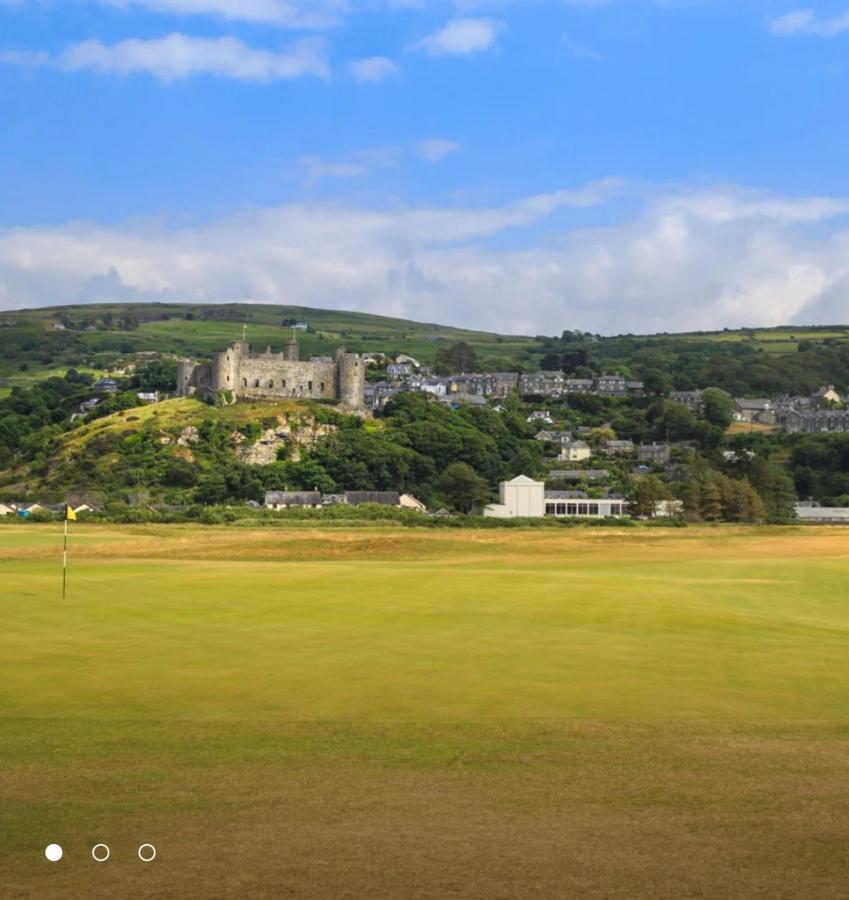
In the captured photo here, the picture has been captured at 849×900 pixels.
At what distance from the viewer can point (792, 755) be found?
14977mm

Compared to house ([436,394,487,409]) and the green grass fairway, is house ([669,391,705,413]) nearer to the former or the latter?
house ([436,394,487,409])

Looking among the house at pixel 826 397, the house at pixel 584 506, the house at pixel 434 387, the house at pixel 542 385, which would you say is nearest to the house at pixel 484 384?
the house at pixel 434 387

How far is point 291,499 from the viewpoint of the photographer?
105 meters

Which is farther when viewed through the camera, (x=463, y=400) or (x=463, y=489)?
(x=463, y=400)

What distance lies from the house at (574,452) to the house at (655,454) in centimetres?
548

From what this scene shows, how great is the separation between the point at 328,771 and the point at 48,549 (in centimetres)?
3811

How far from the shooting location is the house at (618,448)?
144 metres

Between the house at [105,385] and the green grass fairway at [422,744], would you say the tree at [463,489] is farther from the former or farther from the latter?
the green grass fairway at [422,744]

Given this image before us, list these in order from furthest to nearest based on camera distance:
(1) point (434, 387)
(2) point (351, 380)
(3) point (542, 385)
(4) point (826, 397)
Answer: (4) point (826, 397), (3) point (542, 385), (1) point (434, 387), (2) point (351, 380)

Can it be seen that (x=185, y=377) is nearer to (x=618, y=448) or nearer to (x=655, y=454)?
(x=618, y=448)

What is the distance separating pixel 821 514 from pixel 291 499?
43.4 metres

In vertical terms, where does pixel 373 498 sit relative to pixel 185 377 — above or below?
below

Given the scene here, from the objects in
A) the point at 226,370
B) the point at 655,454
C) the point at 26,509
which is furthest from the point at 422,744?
the point at 655,454

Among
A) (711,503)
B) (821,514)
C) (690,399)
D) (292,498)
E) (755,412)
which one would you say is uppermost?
(690,399)
